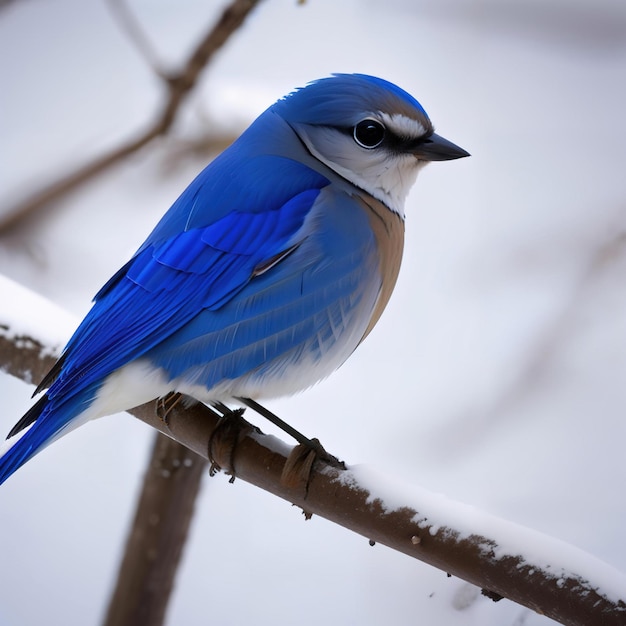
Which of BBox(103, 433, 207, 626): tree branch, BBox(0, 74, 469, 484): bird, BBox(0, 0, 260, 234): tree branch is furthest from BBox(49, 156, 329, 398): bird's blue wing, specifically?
BBox(0, 0, 260, 234): tree branch

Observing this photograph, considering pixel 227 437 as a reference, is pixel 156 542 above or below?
below

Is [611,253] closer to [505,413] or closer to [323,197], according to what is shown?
[505,413]

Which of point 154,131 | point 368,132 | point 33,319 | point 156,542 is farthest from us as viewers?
point 154,131

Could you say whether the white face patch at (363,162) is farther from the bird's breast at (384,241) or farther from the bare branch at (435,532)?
the bare branch at (435,532)

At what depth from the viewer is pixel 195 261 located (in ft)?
5.19

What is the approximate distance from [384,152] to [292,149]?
183mm

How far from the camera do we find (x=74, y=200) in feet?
8.96

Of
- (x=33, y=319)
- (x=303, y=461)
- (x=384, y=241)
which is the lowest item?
(x=303, y=461)

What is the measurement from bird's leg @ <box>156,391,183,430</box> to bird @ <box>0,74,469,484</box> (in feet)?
0.35

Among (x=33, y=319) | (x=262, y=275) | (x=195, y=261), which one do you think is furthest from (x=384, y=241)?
(x=33, y=319)

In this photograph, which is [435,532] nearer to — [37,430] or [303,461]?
[303,461]

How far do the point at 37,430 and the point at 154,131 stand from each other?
1.33 m

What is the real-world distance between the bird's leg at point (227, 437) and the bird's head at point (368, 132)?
0.52 meters

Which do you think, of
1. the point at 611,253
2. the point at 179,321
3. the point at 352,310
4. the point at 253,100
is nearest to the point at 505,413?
the point at 611,253
